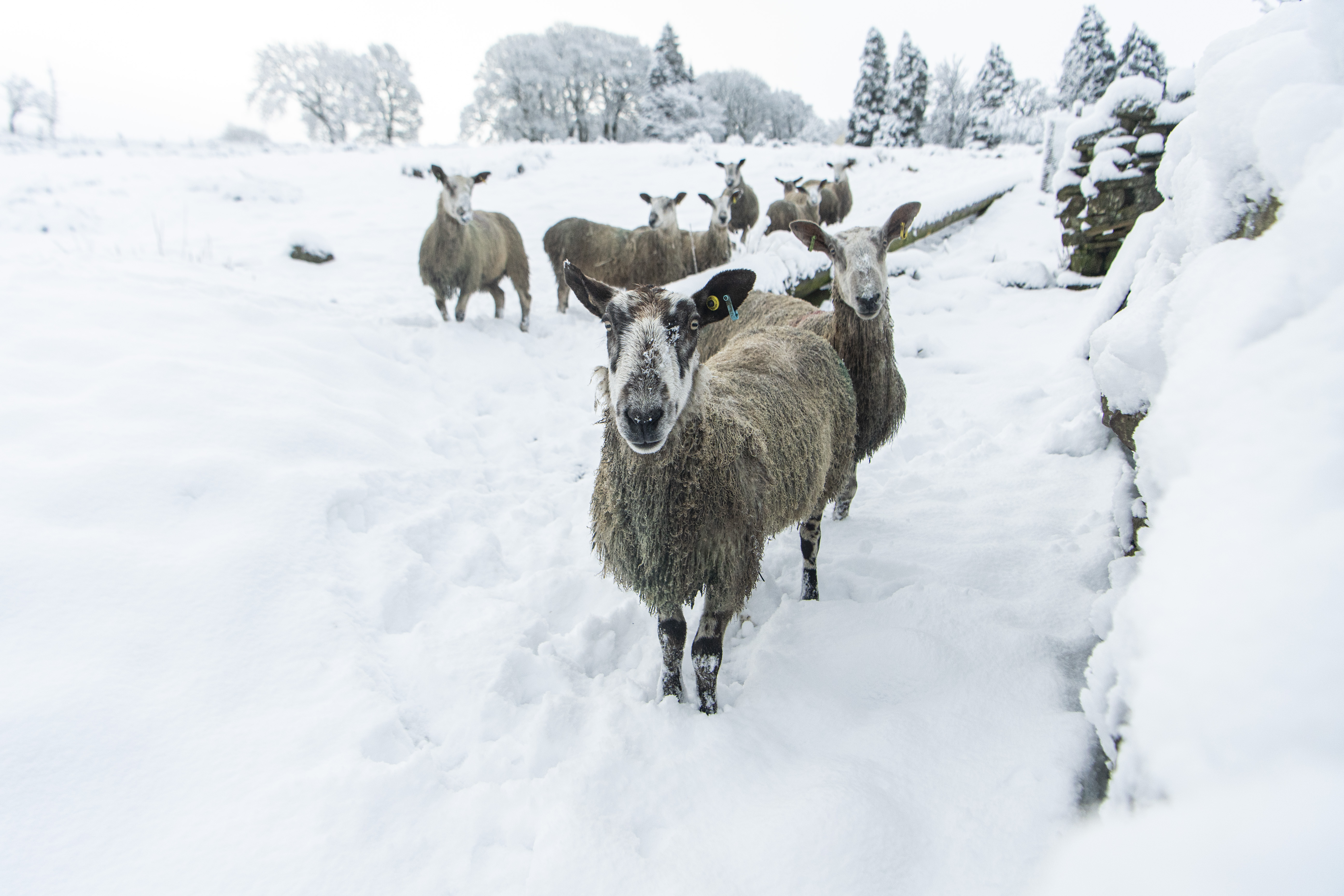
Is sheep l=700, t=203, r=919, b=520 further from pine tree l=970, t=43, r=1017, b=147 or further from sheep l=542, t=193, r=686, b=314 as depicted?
pine tree l=970, t=43, r=1017, b=147

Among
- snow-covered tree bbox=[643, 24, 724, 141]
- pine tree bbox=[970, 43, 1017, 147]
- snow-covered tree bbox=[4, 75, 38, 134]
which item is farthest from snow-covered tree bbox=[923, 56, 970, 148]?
snow-covered tree bbox=[4, 75, 38, 134]

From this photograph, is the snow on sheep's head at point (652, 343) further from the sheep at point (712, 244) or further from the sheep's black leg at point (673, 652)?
the sheep at point (712, 244)

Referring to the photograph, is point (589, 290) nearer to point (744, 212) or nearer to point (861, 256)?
point (861, 256)

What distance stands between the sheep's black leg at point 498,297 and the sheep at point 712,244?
2.61 metres

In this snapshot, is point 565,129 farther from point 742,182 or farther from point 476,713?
point 476,713

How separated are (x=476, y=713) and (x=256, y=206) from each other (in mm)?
13864

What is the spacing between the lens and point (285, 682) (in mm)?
2119

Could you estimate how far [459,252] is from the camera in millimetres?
6957

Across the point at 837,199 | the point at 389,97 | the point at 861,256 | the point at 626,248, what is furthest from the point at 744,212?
the point at 389,97

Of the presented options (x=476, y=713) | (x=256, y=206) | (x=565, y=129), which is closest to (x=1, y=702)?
(x=476, y=713)

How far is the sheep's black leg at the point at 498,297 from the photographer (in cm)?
752

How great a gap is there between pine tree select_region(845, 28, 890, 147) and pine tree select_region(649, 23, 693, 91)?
12.3 meters

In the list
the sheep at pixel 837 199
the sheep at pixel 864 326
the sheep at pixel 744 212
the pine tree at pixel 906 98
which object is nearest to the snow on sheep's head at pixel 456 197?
the sheep at pixel 864 326

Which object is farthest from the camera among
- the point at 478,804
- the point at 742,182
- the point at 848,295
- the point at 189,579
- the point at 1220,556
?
the point at 742,182
